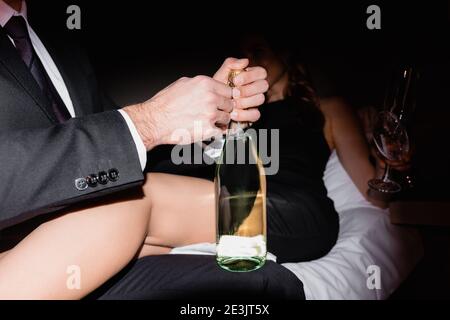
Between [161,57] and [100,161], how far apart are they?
1.47 metres

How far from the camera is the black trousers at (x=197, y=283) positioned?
2.77 feet

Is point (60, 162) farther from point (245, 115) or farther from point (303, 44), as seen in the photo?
point (303, 44)

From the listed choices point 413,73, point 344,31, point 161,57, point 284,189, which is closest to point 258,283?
point 284,189

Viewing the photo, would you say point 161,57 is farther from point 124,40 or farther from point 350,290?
point 350,290

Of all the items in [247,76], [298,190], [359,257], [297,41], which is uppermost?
[297,41]

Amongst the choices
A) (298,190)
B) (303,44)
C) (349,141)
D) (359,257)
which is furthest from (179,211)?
(303,44)

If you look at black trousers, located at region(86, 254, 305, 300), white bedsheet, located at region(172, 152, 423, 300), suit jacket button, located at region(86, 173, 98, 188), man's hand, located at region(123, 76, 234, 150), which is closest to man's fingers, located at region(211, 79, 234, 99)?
man's hand, located at region(123, 76, 234, 150)

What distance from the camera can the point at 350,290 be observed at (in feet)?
3.65

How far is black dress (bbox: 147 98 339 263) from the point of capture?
48.6 inches

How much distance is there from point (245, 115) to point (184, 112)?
14 cm

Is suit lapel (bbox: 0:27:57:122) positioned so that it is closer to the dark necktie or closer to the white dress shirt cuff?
the dark necktie

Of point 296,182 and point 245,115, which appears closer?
point 245,115

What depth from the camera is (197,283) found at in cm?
87

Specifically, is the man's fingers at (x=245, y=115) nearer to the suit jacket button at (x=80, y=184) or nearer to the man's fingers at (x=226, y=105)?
the man's fingers at (x=226, y=105)
